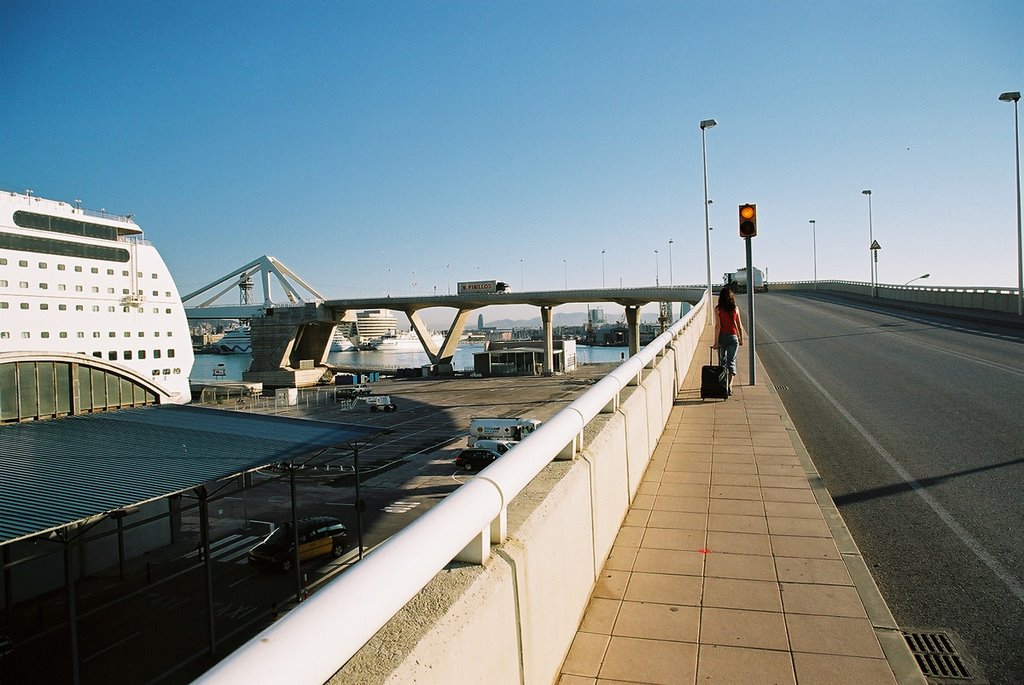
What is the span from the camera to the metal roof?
1027 centimetres

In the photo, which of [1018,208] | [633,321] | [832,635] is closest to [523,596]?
[832,635]

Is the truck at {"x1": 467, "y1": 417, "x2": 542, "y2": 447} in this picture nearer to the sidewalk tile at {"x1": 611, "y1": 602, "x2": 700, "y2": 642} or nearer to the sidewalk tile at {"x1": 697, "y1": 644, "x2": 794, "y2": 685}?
the sidewalk tile at {"x1": 611, "y1": 602, "x2": 700, "y2": 642}

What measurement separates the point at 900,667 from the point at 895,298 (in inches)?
2189

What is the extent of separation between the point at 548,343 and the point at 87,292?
63.3 meters

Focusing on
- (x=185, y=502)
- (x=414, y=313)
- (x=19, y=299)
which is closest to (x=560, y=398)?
(x=185, y=502)

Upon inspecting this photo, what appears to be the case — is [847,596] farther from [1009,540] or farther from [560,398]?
[560,398]

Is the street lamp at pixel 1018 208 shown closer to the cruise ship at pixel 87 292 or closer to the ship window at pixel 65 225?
the cruise ship at pixel 87 292

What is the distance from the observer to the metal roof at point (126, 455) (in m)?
10.3

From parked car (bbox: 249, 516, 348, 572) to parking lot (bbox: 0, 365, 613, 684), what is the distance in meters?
0.27

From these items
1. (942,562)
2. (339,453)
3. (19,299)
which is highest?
(19,299)

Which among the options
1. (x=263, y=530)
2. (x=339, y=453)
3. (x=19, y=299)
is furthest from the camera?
(x=19, y=299)

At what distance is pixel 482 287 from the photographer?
344 feet

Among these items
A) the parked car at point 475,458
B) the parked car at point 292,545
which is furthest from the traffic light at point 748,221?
the parked car at point 475,458

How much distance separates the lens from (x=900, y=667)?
315cm
